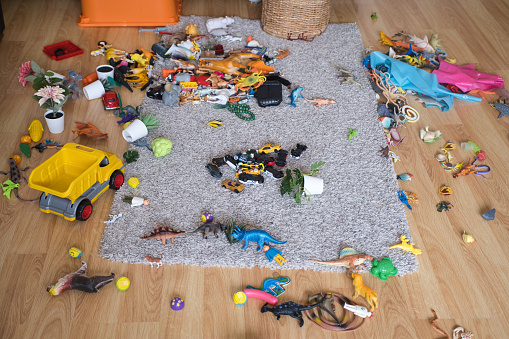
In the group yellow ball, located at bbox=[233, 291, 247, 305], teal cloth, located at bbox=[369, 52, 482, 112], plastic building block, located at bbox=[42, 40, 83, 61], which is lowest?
plastic building block, located at bbox=[42, 40, 83, 61]

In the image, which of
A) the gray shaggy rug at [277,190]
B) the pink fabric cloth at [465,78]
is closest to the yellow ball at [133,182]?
the gray shaggy rug at [277,190]

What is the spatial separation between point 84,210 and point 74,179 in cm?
11

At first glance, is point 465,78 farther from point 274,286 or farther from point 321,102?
point 274,286

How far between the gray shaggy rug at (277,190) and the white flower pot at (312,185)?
31 millimetres

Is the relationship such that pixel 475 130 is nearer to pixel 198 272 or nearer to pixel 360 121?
pixel 360 121

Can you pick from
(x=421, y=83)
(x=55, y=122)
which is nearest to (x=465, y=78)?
(x=421, y=83)

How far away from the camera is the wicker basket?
235cm

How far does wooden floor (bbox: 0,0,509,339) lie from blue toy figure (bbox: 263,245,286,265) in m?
0.04

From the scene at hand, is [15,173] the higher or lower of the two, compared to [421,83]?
lower

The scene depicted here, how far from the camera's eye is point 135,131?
1.76 metres

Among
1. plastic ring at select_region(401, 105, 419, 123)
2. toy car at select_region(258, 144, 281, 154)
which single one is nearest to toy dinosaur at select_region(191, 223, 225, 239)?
toy car at select_region(258, 144, 281, 154)

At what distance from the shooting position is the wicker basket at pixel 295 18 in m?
2.35

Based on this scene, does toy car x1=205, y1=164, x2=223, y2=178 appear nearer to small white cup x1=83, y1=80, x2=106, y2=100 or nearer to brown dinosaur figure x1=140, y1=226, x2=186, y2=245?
brown dinosaur figure x1=140, y1=226, x2=186, y2=245

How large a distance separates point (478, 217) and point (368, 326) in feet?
2.06
